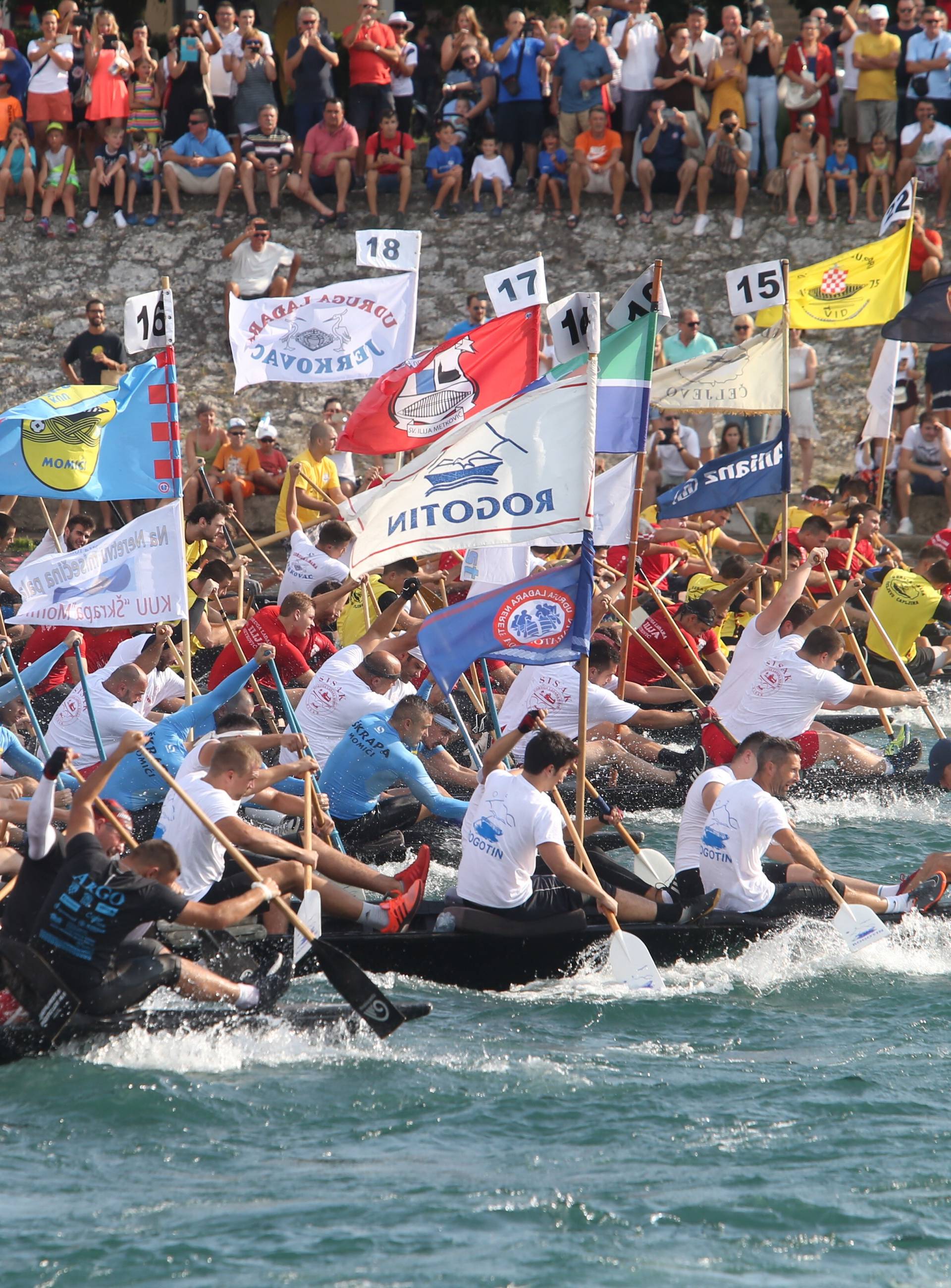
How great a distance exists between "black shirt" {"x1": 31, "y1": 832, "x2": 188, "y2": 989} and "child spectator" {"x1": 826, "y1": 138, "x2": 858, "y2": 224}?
52.2 ft

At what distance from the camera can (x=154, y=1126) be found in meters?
7.43

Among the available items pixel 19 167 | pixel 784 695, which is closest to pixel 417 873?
pixel 784 695

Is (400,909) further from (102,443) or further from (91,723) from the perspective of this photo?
(102,443)

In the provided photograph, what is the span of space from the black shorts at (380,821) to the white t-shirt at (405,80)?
12.9m

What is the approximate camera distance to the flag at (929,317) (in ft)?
48.9

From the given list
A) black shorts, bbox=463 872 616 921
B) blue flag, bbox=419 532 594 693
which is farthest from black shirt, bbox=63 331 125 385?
black shorts, bbox=463 872 616 921

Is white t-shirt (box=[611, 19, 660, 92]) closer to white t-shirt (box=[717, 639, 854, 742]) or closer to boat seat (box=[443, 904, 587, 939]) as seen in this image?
white t-shirt (box=[717, 639, 854, 742])

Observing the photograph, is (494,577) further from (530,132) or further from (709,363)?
(530,132)

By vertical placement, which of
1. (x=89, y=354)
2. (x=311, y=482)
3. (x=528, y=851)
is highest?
(x=89, y=354)

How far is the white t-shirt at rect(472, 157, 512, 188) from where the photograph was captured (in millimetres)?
21812

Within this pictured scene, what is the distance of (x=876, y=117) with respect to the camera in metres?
20.7

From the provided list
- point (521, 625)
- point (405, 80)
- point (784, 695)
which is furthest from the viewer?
point (405, 80)

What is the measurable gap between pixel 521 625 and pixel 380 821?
2604mm

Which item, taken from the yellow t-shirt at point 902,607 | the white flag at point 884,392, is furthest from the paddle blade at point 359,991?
the white flag at point 884,392
